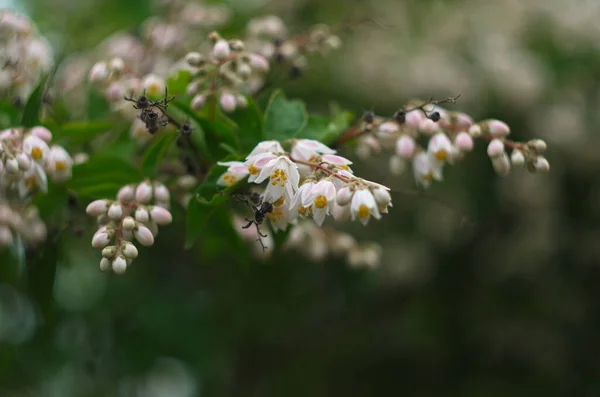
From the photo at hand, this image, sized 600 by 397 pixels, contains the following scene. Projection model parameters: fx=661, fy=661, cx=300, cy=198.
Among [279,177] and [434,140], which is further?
[434,140]

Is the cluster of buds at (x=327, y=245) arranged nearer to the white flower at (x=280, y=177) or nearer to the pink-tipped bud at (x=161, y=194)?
the pink-tipped bud at (x=161, y=194)

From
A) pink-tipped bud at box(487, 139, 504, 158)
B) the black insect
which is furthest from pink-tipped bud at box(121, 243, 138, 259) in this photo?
pink-tipped bud at box(487, 139, 504, 158)

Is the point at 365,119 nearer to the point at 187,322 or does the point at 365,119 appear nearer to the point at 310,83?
the point at 310,83

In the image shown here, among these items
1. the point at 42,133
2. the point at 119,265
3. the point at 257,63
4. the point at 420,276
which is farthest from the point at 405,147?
the point at 420,276

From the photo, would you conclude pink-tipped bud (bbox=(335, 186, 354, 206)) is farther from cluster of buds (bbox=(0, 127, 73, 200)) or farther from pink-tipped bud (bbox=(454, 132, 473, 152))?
cluster of buds (bbox=(0, 127, 73, 200))

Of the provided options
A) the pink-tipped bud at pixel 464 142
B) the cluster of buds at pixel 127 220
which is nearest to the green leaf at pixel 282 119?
the cluster of buds at pixel 127 220

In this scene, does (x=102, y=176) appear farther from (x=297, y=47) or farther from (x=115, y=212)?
(x=297, y=47)
